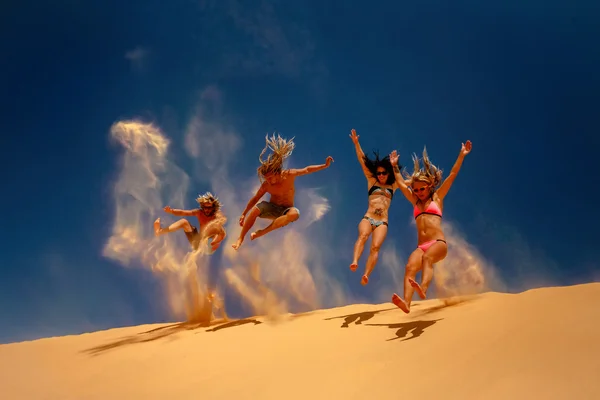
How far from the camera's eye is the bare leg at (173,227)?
9.19 meters

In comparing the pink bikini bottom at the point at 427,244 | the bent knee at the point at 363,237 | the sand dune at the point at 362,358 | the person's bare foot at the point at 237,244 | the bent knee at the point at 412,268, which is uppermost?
the person's bare foot at the point at 237,244

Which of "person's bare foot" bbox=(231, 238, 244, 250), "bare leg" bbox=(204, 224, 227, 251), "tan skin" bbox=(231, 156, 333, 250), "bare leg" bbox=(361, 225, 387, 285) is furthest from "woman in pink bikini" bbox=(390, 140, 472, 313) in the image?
"bare leg" bbox=(204, 224, 227, 251)

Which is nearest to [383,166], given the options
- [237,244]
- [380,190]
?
[380,190]

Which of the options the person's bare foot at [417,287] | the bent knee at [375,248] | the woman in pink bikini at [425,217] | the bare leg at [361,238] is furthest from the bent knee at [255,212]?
the person's bare foot at [417,287]

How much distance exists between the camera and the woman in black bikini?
719 centimetres

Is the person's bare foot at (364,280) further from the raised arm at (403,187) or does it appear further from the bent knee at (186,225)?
the bent knee at (186,225)

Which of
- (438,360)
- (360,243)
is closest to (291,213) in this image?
(360,243)

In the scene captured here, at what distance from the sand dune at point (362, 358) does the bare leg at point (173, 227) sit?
2176mm

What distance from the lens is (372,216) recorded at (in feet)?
25.3

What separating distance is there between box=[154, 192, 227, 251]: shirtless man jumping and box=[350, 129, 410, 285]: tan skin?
3258 millimetres

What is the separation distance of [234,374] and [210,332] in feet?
8.47

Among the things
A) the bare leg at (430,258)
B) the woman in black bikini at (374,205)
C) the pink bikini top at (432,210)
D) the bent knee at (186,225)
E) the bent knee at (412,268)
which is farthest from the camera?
the bent knee at (186,225)

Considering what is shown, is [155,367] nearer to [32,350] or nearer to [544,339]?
[32,350]

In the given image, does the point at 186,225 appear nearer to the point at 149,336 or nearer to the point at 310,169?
the point at 149,336
